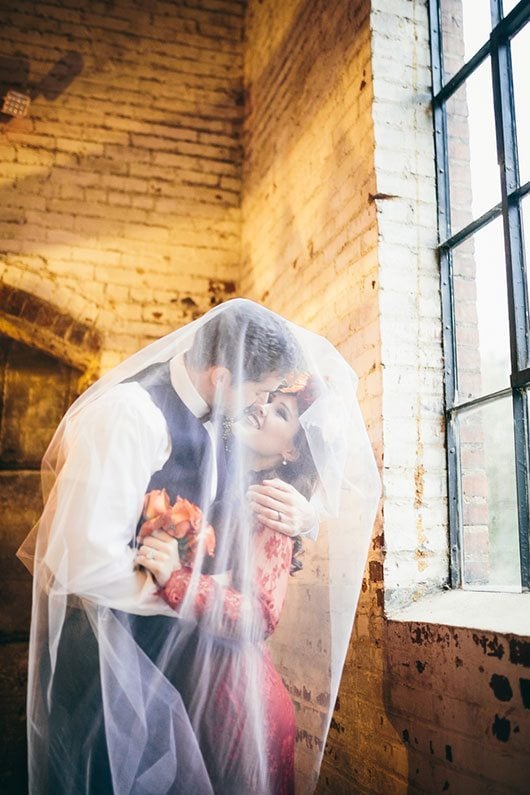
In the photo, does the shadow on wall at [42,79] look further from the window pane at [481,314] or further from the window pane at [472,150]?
the window pane at [481,314]

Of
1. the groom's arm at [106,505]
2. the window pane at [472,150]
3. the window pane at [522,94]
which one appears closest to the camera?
the groom's arm at [106,505]

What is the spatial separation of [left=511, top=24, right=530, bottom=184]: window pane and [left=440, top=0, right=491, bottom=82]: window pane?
192 millimetres

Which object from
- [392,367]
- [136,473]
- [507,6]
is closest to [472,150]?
[507,6]

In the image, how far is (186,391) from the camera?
1.78 metres

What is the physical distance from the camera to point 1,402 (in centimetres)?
380

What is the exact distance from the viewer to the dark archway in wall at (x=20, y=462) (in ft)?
11.2

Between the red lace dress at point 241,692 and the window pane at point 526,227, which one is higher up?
the window pane at point 526,227

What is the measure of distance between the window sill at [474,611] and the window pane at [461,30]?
1800 millimetres

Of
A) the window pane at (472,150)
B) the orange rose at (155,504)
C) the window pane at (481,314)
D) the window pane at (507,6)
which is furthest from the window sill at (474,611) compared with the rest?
the window pane at (507,6)

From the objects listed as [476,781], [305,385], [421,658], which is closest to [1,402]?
[305,385]

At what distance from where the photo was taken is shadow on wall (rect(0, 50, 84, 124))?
3730 mm

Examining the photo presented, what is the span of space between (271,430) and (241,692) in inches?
24.7

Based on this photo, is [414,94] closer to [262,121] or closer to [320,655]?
[262,121]

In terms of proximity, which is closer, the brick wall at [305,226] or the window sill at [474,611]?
the window sill at [474,611]
